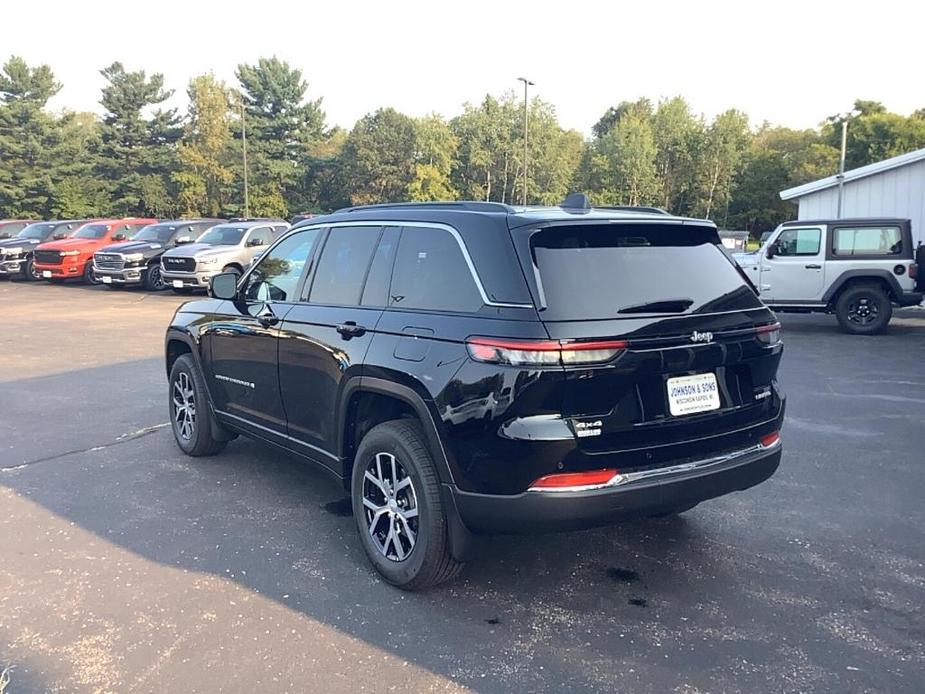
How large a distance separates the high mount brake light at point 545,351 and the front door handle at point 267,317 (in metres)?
1.96

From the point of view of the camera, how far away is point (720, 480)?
12.1 feet

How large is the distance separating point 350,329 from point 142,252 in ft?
62.7

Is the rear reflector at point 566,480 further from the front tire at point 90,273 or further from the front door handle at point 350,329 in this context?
the front tire at point 90,273

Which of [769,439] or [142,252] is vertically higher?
[142,252]

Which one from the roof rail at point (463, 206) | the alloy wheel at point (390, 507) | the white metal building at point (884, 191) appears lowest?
the alloy wheel at point (390, 507)

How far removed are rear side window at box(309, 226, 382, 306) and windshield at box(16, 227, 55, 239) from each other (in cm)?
2553

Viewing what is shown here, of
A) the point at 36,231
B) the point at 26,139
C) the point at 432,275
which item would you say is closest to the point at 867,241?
the point at 432,275

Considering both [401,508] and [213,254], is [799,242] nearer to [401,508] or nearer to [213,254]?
[401,508]

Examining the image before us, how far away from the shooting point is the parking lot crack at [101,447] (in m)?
5.88

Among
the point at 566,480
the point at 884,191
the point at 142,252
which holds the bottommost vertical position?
the point at 566,480

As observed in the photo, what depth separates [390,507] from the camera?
395 cm

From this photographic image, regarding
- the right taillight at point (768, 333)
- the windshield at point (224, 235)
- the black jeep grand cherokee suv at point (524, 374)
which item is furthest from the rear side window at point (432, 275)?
the windshield at point (224, 235)

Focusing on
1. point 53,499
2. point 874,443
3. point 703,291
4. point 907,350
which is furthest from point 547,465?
point 907,350

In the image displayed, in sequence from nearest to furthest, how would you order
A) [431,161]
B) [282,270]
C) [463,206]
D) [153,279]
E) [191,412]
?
[463,206] < [282,270] < [191,412] < [153,279] < [431,161]
